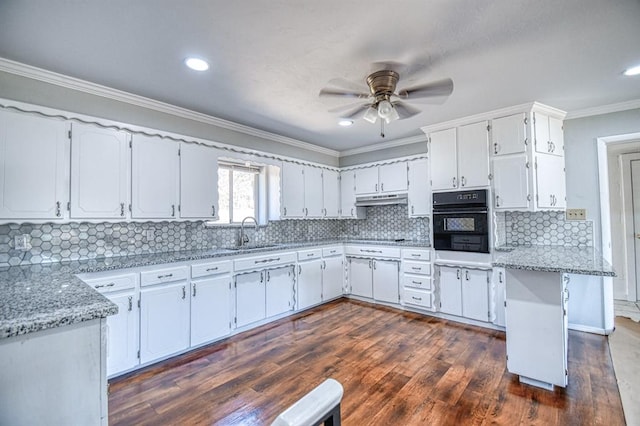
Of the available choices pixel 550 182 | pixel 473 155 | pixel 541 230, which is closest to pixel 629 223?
pixel 541 230

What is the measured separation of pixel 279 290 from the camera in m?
3.85

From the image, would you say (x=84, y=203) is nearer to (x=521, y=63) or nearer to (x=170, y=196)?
(x=170, y=196)

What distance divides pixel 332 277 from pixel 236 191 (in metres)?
1.96

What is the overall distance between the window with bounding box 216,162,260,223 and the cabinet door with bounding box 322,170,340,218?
1.18 metres

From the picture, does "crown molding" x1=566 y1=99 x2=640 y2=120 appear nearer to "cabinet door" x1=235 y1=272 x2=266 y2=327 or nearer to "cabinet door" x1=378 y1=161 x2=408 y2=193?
"cabinet door" x1=378 y1=161 x2=408 y2=193

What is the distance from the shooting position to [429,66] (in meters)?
2.42

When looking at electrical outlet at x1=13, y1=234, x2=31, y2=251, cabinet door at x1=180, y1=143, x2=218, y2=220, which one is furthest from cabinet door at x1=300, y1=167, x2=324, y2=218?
electrical outlet at x1=13, y1=234, x2=31, y2=251

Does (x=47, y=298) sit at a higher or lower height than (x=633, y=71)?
lower

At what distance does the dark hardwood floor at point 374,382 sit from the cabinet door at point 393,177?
208 centimetres

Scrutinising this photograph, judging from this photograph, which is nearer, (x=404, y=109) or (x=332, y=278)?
(x=404, y=109)

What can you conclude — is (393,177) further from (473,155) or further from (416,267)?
(416,267)

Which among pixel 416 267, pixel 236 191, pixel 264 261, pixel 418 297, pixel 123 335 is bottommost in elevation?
pixel 418 297

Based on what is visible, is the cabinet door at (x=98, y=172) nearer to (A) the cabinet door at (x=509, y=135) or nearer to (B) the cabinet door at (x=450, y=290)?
(B) the cabinet door at (x=450, y=290)

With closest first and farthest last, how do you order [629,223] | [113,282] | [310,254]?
[113,282] < [310,254] < [629,223]
